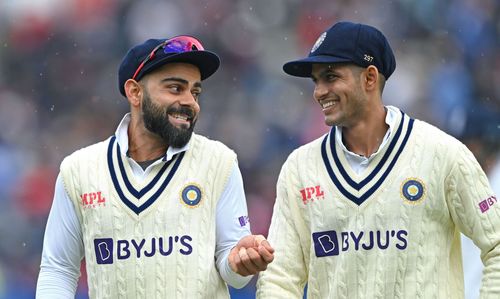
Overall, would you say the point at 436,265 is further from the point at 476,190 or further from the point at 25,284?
the point at 25,284

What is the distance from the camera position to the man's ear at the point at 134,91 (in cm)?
453

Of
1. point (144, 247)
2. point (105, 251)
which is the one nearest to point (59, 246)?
point (105, 251)

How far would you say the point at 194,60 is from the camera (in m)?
4.47

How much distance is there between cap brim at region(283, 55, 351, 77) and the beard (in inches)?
19.9

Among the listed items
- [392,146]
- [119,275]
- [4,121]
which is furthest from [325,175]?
[4,121]

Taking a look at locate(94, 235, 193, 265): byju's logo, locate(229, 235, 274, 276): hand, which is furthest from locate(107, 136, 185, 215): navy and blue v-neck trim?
locate(229, 235, 274, 276): hand

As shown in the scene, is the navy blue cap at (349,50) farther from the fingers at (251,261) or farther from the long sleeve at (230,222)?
the fingers at (251,261)

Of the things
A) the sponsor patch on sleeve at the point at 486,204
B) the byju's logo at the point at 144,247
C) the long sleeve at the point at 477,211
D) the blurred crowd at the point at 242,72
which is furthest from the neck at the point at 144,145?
the blurred crowd at the point at 242,72

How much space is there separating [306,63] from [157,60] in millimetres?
634

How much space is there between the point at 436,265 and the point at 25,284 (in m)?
4.94

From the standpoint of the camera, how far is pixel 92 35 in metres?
9.50

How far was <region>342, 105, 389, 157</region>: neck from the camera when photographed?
4.60m

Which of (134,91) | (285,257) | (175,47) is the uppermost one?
(175,47)

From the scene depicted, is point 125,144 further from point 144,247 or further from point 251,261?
point 251,261
